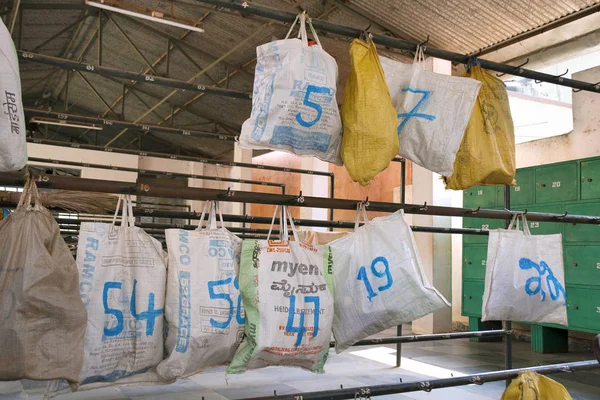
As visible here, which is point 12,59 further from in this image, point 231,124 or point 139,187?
point 231,124

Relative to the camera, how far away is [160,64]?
1170 centimetres

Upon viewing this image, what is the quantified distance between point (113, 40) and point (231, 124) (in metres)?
3.08

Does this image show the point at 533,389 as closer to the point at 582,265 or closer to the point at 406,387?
the point at 406,387

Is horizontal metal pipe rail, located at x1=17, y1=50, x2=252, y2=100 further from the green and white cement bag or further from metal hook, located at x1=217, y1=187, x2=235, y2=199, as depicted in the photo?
the green and white cement bag

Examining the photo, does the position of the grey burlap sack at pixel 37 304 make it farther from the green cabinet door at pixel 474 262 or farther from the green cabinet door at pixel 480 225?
the green cabinet door at pixel 474 262

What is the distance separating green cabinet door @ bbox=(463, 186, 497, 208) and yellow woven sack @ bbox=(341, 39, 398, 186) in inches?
218

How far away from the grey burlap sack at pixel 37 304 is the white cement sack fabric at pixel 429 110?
1.31 meters

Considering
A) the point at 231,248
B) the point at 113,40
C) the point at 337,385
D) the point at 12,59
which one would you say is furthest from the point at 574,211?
the point at 113,40

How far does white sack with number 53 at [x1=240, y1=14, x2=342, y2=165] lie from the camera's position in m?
1.88

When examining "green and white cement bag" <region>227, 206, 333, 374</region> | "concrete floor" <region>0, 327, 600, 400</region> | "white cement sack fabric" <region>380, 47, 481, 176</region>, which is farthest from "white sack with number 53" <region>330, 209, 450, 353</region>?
"concrete floor" <region>0, 327, 600, 400</region>

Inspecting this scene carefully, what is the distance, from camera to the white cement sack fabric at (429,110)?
2176 mm

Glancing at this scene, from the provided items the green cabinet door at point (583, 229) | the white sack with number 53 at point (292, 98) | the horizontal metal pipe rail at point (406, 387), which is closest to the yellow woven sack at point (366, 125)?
the white sack with number 53 at point (292, 98)

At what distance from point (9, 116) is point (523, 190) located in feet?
21.3

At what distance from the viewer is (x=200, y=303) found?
167cm
